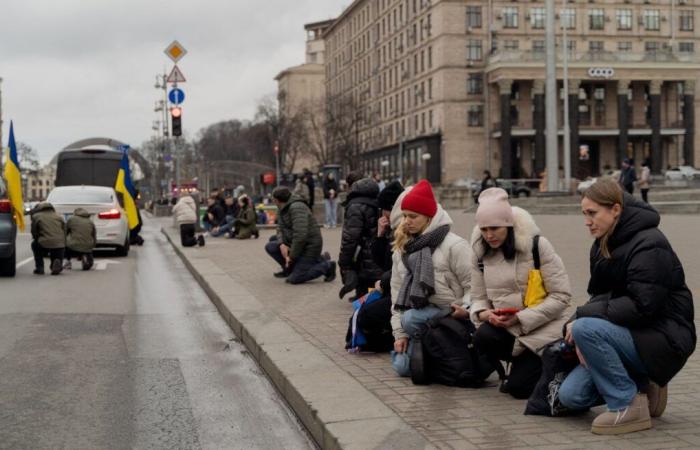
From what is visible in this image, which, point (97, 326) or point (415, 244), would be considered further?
point (97, 326)

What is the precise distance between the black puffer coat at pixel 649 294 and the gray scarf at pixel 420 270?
5.79ft

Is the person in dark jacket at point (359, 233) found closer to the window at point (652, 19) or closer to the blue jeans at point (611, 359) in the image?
the blue jeans at point (611, 359)

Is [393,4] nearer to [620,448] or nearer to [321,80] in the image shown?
[321,80]

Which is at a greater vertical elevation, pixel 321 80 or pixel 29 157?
pixel 321 80

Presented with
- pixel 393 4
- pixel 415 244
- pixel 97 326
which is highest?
pixel 393 4

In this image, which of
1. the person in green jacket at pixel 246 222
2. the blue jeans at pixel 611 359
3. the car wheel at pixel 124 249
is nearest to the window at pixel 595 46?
the person in green jacket at pixel 246 222

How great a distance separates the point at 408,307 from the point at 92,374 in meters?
2.75

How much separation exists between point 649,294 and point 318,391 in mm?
2327

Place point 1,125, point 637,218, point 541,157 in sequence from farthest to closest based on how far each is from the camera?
point 1,125
point 541,157
point 637,218

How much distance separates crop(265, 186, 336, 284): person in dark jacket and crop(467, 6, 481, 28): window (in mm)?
73737

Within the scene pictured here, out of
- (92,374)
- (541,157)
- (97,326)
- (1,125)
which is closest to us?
(92,374)

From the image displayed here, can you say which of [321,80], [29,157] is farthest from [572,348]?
[321,80]

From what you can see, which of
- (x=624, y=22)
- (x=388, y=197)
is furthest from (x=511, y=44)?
(x=388, y=197)

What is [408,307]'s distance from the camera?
281 inches
